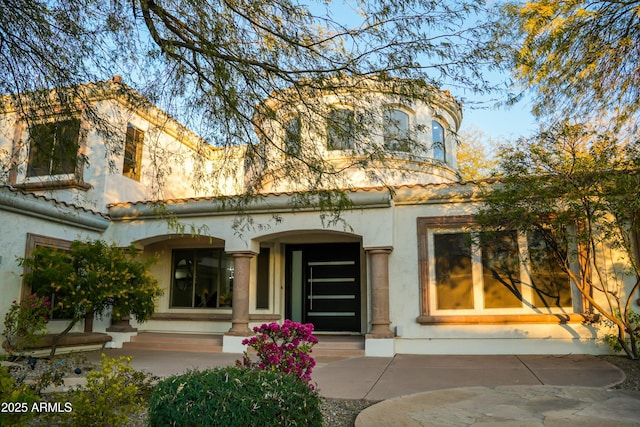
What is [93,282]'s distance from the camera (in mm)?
9094

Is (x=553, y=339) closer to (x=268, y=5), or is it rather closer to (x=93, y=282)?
(x=268, y=5)

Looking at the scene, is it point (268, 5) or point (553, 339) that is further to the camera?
point (553, 339)

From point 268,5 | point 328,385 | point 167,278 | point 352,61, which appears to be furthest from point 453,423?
point 167,278

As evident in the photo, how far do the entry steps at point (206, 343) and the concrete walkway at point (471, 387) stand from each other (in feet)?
1.88

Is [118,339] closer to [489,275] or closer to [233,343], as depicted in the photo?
[233,343]

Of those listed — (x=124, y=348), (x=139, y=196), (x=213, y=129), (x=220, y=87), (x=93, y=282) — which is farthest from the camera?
(x=139, y=196)

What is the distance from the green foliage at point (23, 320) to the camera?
8.24m

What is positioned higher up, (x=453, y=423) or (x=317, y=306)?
(x=317, y=306)

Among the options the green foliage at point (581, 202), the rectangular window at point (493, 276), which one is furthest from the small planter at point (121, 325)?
the green foliage at point (581, 202)

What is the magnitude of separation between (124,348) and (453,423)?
931cm

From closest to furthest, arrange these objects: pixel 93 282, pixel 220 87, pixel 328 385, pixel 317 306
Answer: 1. pixel 220 87
2. pixel 328 385
3. pixel 93 282
4. pixel 317 306

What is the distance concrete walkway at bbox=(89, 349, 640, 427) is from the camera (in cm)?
459

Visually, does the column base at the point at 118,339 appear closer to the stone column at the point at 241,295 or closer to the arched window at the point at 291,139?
the stone column at the point at 241,295

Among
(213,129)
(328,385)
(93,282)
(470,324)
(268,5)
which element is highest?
(268,5)
